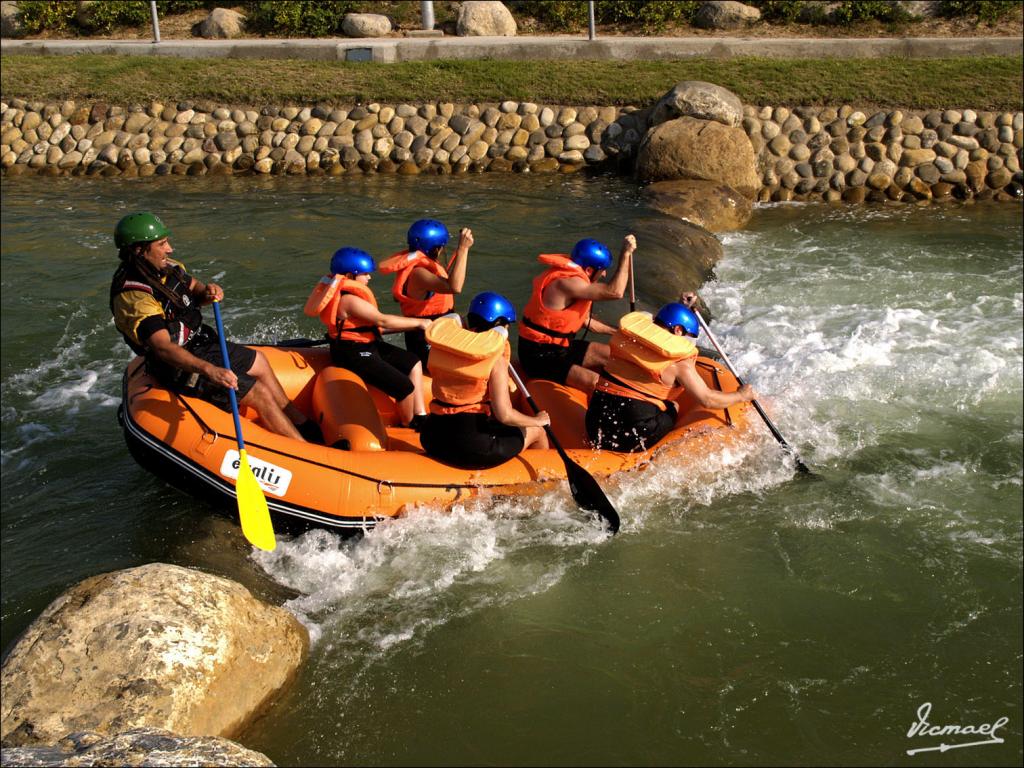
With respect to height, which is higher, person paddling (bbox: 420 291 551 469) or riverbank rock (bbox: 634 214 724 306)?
person paddling (bbox: 420 291 551 469)

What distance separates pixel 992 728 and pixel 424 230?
15.0 feet

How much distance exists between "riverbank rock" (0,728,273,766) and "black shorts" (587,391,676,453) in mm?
3795

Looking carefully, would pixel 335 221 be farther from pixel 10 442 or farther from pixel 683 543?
pixel 683 543

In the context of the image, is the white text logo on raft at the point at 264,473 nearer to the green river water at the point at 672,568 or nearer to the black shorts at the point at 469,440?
the green river water at the point at 672,568

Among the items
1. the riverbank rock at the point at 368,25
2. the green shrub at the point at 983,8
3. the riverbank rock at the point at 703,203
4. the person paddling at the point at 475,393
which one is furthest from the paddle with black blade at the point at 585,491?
the green shrub at the point at 983,8

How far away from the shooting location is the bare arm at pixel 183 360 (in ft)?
19.3

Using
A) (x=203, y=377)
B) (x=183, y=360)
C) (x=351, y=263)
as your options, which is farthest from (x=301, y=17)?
(x=183, y=360)

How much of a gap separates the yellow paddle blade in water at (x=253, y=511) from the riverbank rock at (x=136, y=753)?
247cm

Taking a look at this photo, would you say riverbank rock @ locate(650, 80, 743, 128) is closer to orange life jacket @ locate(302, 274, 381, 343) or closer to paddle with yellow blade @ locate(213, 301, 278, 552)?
orange life jacket @ locate(302, 274, 381, 343)

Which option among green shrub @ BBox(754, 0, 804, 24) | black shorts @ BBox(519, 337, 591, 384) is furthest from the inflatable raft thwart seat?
green shrub @ BBox(754, 0, 804, 24)

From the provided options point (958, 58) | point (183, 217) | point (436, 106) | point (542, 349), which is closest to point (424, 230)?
point (542, 349)

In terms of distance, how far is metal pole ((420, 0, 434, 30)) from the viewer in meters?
17.5

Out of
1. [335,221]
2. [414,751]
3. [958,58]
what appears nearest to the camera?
[414,751]

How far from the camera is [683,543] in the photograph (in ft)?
21.1
